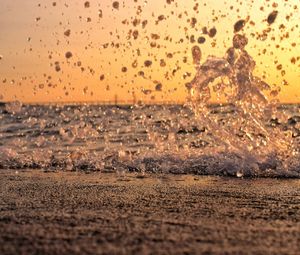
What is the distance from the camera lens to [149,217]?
441 centimetres

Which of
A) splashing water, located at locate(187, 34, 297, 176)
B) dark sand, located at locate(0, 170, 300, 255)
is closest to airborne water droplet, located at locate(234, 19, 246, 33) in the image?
splashing water, located at locate(187, 34, 297, 176)

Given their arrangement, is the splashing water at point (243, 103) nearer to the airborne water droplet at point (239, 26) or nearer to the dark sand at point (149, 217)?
the airborne water droplet at point (239, 26)

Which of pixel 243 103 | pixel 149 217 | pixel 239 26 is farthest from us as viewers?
pixel 243 103

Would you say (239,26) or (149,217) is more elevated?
(239,26)

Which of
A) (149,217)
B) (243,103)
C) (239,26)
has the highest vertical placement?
(239,26)

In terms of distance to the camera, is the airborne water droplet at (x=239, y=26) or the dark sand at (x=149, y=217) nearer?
the dark sand at (x=149, y=217)

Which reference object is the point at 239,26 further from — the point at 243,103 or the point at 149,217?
the point at 149,217

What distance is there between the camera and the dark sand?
11.3 ft

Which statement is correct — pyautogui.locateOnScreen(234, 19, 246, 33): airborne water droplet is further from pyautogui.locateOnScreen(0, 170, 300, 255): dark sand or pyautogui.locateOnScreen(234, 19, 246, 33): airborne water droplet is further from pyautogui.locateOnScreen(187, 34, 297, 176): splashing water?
pyautogui.locateOnScreen(0, 170, 300, 255): dark sand

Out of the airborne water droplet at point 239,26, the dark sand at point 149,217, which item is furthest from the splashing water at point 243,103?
the dark sand at point 149,217

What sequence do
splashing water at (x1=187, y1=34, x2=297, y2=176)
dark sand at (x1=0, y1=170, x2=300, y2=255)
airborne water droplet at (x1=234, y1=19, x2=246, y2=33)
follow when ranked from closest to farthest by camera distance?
dark sand at (x1=0, y1=170, x2=300, y2=255), airborne water droplet at (x1=234, y1=19, x2=246, y2=33), splashing water at (x1=187, y1=34, x2=297, y2=176)

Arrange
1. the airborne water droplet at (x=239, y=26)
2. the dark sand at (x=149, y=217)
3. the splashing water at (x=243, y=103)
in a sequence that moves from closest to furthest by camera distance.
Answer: the dark sand at (x=149, y=217)
the airborne water droplet at (x=239, y=26)
the splashing water at (x=243, y=103)

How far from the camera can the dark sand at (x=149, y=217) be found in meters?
3.43

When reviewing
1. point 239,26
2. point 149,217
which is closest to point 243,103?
point 239,26
